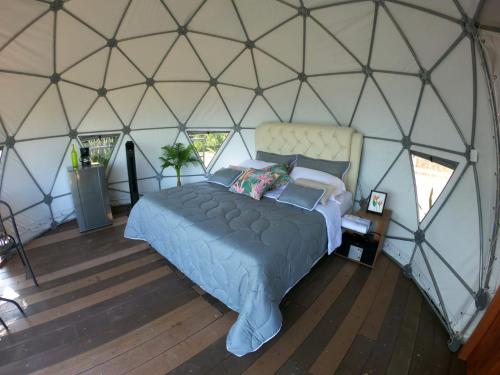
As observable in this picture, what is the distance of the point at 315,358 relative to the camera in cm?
247

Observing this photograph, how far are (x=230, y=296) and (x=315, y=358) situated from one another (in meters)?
1.00

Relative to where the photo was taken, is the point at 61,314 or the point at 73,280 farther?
the point at 73,280

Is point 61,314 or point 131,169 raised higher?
point 131,169

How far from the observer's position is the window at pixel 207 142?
6.49 metres

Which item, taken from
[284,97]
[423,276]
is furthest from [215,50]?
[423,276]

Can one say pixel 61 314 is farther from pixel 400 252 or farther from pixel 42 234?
pixel 400 252

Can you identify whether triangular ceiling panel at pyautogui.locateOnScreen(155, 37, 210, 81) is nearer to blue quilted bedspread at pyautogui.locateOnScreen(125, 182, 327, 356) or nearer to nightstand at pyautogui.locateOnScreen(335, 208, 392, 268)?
blue quilted bedspread at pyautogui.locateOnScreen(125, 182, 327, 356)

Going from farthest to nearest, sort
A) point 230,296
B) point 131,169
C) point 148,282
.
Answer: point 131,169 < point 148,282 < point 230,296

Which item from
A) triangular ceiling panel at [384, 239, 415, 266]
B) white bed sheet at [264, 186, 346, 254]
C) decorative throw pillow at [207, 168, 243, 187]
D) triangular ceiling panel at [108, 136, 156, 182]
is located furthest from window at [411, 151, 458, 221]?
triangular ceiling panel at [108, 136, 156, 182]

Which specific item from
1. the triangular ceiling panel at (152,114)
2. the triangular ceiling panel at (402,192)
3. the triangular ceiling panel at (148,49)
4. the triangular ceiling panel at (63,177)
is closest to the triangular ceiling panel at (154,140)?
the triangular ceiling panel at (152,114)

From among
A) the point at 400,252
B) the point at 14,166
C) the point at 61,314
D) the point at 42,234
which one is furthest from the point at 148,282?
the point at 400,252

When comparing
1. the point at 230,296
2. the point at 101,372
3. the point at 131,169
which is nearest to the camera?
the point at 101,372

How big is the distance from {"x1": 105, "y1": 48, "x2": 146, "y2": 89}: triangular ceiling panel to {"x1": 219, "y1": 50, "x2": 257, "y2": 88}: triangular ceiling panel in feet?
5.65

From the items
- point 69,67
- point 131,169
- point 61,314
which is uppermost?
point 69,67
